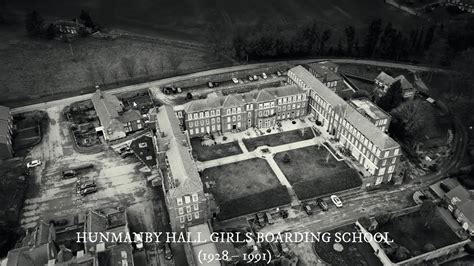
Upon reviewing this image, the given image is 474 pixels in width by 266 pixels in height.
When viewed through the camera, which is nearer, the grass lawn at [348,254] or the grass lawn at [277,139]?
the grass lawn at [348,254]

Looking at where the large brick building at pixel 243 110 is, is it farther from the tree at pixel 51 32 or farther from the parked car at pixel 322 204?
the tree at pixel 51 32

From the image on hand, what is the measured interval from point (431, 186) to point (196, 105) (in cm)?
4833

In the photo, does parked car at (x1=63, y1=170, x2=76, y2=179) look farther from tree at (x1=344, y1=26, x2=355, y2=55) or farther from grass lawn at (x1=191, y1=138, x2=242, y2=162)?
tree at (x1=344, y1=26, x2=355, y2=55)

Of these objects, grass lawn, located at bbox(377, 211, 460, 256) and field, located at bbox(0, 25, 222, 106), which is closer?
grass lawn, located at bbox(377, 211, 460, 256)

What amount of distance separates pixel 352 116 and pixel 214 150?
2866 cm

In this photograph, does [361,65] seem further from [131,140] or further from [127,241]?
[127,241]

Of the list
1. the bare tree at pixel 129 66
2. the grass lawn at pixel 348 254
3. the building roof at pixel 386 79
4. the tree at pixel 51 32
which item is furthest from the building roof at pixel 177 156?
the tree at pixel 51 32

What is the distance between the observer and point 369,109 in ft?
256

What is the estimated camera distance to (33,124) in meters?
84.4

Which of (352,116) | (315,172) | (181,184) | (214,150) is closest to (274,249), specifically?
(181,184)

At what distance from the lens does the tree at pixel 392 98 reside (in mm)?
83062

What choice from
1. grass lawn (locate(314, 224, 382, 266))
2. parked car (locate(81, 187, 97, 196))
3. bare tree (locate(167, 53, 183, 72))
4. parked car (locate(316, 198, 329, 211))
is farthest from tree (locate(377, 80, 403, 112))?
parked car (locate(81, 187, 97, 196))

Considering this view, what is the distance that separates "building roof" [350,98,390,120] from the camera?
7588 centimetres

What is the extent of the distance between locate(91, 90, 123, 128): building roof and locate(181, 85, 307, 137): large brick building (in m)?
14.6
